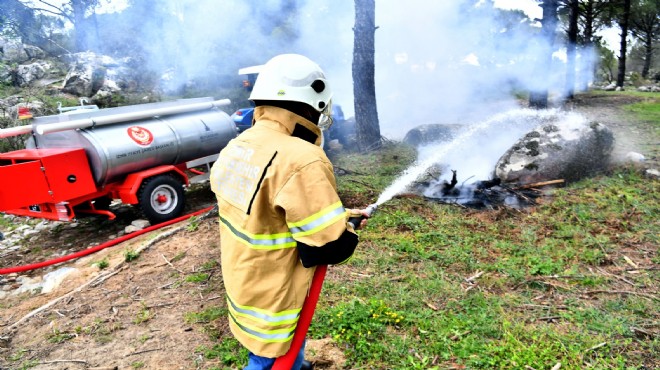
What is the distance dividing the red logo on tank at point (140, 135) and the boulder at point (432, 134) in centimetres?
586

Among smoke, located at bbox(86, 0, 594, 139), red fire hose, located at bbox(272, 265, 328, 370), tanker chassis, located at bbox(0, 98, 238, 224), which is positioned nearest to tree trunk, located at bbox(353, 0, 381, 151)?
smoke, located at bbox(86, 0, 594, 139)

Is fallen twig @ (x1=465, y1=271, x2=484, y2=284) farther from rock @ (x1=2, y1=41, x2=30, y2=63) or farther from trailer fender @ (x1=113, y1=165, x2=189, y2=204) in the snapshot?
rock @ (x1=2, y1=41, x2=30, y2=63)

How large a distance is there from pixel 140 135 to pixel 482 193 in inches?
204

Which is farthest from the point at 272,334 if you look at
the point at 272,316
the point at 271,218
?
the point at 271,218

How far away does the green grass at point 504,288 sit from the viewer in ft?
9.59

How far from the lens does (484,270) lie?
4078 millimetres

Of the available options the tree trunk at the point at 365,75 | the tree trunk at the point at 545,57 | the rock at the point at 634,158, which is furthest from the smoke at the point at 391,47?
the rock at the point at 634,158

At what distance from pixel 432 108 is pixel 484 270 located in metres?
14.1

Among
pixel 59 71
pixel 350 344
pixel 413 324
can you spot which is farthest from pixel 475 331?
pixel 59 71

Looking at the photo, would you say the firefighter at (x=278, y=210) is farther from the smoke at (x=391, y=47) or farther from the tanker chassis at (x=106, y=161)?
the smoke at (x=391, y=47)

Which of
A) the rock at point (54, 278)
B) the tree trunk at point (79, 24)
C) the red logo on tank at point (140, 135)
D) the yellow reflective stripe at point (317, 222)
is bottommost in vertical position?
the rock at point (54, 278)

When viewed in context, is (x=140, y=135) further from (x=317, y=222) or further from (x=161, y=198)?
(x=317, y=222)

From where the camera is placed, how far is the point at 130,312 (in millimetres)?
3797

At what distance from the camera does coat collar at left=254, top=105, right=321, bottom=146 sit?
1.93 metres
